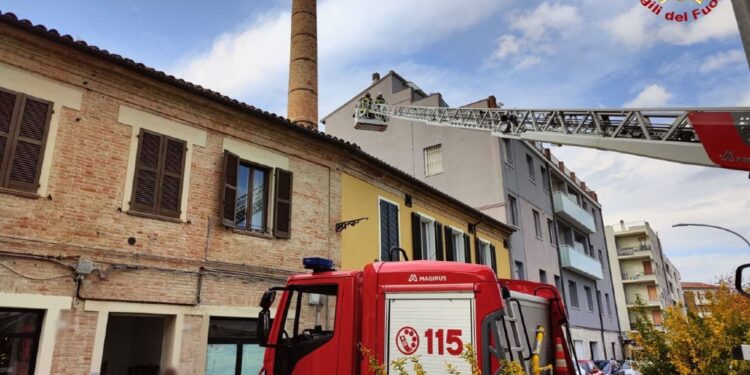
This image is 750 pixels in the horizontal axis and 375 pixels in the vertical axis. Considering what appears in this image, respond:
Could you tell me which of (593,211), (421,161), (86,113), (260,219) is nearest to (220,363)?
(260,219)

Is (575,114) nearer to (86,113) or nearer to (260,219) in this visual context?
(260,219)

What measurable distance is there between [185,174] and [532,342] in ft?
21.9

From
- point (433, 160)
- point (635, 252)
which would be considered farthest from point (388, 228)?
point (635, 252)

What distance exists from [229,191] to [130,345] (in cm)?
343

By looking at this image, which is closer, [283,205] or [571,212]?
[283,205]

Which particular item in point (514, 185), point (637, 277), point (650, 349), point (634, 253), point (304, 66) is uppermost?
point (304, 66)

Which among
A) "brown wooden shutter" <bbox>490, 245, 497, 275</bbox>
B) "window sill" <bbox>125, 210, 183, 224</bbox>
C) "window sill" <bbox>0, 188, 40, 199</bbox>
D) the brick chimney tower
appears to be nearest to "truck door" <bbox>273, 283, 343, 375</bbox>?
"window sill" <bbox>125, 210, 183, 224</bbox>

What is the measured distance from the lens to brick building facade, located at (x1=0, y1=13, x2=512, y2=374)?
761cm

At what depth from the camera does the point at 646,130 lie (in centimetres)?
895

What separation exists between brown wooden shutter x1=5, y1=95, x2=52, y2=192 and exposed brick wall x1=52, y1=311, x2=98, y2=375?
6.64ft

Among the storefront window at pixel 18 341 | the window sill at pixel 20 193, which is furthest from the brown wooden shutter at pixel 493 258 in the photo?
the window sill at pixel 20 193

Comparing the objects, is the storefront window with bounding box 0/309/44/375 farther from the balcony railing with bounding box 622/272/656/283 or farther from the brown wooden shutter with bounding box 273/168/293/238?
the balcony railing with bounding box 622/272/656/283

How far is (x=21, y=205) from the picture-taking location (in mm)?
7570

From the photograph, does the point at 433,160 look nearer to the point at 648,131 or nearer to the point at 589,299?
the point at 589,299
